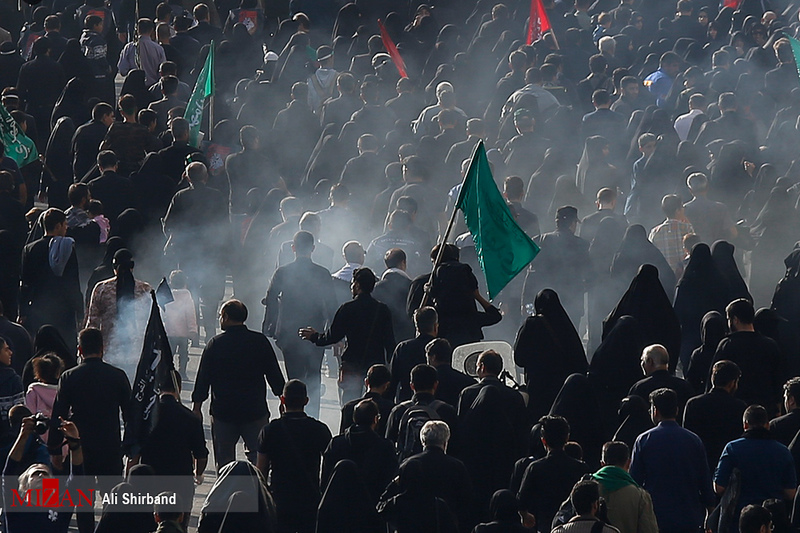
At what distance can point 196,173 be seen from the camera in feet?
45.3

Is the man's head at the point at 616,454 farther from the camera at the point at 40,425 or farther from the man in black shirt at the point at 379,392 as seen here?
the camera at the point at 40,425

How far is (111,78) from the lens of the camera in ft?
62.1

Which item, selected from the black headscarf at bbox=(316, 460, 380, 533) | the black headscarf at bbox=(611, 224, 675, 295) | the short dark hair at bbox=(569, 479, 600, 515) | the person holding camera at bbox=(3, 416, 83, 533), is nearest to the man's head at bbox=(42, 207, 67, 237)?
the person holding camera at bbox=(3, 416, 83, 533)

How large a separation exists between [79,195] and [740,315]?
18.7 ft

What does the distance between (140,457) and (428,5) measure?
14.7 meters

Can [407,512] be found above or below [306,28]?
below

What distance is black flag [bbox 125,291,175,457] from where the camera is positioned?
9.41 metres

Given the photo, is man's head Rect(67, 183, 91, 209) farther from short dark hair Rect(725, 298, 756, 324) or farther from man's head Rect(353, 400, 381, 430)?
short dark hair Rect(725, 298, 756, 324)

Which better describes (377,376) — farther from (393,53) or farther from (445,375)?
(393,53)

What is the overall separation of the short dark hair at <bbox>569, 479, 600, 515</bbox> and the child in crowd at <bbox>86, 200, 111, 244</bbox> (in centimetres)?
645

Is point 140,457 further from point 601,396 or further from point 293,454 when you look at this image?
point 601,396

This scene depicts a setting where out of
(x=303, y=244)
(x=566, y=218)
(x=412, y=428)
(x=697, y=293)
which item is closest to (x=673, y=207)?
(x=566, y=218)

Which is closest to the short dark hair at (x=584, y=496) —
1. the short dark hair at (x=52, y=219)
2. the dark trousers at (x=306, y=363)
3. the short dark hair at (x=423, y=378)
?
the short dark hair at (x=423, y=378)

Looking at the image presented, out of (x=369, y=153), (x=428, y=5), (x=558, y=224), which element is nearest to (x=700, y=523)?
(x=558, y=224)
